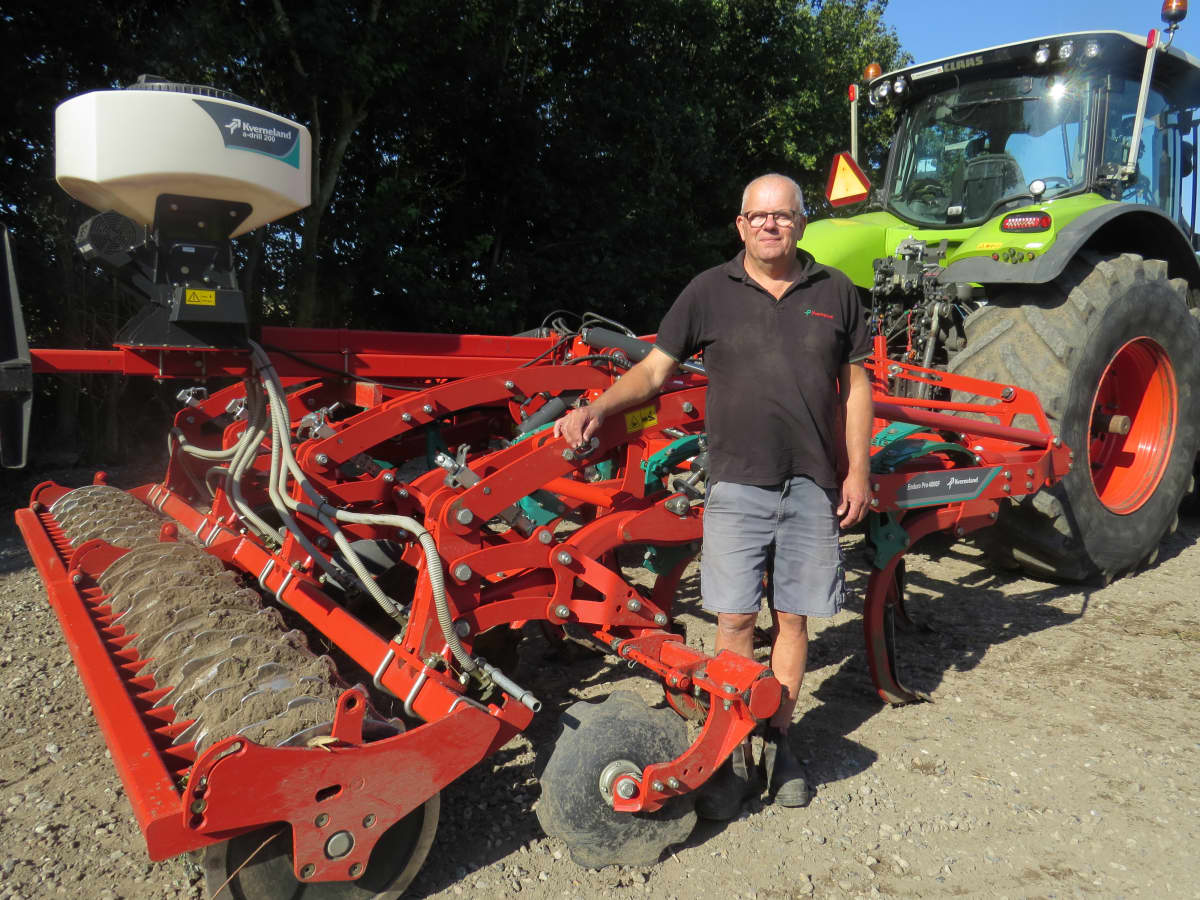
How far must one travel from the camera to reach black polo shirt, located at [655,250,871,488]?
7.98 ft

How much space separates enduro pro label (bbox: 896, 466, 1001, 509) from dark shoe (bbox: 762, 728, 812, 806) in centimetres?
88

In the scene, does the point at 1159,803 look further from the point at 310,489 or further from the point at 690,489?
the point at 310,489

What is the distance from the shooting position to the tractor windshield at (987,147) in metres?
4.66

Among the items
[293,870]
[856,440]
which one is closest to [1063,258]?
[856,440]

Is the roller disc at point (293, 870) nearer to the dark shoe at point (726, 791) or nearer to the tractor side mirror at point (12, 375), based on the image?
the dark shoe at point (726, 791)

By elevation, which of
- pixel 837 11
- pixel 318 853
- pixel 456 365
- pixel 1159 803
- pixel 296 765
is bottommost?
pixel 1159 803

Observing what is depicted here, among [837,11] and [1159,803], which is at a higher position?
[837,11]

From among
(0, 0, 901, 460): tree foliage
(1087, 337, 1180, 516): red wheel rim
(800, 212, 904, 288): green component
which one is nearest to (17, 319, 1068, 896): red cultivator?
(1087, 337, 1180, 516): red wheel rim

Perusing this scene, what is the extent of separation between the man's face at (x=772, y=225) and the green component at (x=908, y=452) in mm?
1008

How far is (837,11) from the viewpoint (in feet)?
50.3

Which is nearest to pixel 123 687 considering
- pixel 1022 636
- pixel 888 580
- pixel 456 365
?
pixel 456 365

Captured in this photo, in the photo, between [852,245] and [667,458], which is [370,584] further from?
[852,245]

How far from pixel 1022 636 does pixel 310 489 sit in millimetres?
2977

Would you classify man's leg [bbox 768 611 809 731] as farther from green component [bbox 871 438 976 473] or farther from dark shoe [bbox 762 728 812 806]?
green component [bbox 871 438 976 473]
